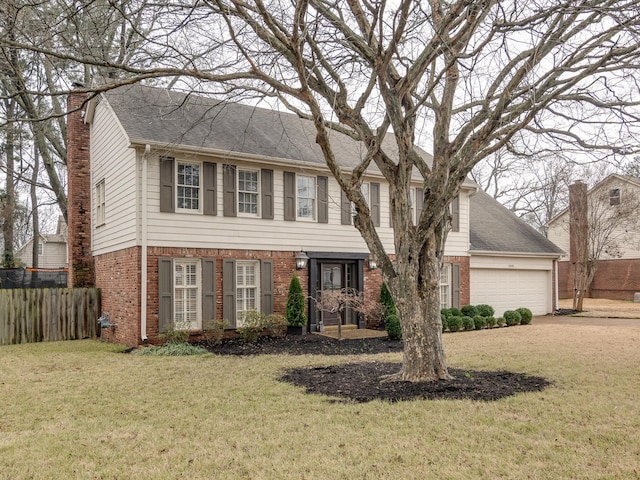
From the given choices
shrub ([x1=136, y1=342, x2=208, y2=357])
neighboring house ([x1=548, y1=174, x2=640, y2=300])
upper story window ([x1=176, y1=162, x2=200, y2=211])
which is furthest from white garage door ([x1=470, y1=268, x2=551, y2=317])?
shrub ([x1=136, y1=342, x2=208, y2=357])

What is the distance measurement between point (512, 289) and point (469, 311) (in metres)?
3.75

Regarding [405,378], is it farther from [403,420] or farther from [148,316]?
[148,316]

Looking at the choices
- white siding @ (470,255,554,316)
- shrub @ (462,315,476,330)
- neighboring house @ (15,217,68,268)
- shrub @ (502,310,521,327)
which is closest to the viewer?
shrub @ (462,315,476,330)

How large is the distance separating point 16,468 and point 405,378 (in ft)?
15.7

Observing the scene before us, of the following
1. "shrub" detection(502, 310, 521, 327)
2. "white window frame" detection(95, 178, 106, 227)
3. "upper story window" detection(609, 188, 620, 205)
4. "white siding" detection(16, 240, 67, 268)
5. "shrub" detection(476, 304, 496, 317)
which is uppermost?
"upper story window" detection(609, 188, 620, 205)

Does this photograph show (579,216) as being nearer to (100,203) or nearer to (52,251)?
(100,203)

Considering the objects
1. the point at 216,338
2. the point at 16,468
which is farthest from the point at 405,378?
the point at 216,338

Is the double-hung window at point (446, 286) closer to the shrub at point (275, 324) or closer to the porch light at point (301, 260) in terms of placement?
the porch light at point (301, 260)

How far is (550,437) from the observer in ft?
16.0

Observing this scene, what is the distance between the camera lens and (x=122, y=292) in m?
12.4

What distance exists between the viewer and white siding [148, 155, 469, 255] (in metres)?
11.9

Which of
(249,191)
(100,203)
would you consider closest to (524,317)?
(249,191)

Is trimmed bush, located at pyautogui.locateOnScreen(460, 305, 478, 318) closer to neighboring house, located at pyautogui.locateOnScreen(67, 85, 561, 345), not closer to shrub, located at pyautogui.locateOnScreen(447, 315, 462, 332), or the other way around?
neighboring house, located at pyautogui.locateOnScreen(67, 85, 561, 345)

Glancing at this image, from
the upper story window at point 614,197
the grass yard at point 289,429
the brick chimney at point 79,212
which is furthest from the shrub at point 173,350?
the upper story window at point 614,197
